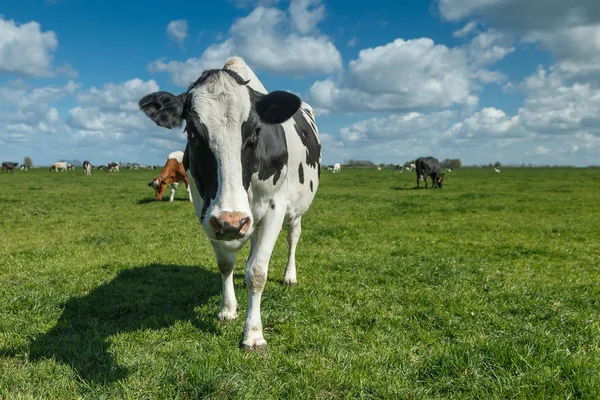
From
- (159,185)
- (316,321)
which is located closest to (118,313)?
(316,321)

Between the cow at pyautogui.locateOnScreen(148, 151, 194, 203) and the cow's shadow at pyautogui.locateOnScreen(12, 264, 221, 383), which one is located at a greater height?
the cow at pyautogui.locateOnScreen(148, 151, 194, 203)

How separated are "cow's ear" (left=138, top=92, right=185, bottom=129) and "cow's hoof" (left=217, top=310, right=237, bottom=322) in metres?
2.30

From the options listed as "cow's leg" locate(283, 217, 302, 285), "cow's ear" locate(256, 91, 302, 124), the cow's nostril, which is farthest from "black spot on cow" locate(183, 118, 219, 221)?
"cow's leg" locate(283, 217, 302, 285)

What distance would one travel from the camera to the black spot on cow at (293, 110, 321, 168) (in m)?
6.06

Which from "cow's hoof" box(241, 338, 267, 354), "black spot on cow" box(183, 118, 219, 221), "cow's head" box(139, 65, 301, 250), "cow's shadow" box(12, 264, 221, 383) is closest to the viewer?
"cow's head" box(139, 65, 301, 250)

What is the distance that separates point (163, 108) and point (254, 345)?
2450 millimetres

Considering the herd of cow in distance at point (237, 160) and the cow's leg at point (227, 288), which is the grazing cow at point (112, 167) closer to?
the cow's leg at point (227, 288)

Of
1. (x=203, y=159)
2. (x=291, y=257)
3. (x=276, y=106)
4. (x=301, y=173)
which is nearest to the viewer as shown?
(x=203, y=159)

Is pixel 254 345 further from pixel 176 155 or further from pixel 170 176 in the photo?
pixel 176 155

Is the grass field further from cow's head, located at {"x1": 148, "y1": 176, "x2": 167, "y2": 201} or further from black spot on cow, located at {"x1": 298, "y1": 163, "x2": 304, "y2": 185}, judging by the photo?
cow's head, located at {"x1": 148, "y1": 176, "x2": 167, "y2": 201}

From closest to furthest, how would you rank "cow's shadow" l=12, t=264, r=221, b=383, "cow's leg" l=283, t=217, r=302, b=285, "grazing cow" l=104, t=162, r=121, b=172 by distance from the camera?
"cow's shadow" l=12, t=264, r=221, b=383 → "cow's leg" l=283, t=217, r=302, b=285 → "grazing cow" l=104, t=162, r=121, b=172

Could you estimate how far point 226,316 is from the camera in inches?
196

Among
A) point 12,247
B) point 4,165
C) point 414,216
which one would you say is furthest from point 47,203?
point 4,165

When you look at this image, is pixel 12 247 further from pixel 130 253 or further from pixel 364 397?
pixel 364 397
